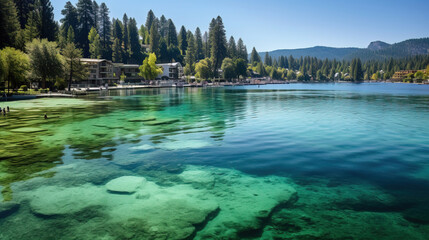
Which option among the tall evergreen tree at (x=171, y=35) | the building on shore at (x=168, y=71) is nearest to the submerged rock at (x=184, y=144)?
the building on shore at (x=168, y=71)

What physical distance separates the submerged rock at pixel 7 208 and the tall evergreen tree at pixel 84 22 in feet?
482

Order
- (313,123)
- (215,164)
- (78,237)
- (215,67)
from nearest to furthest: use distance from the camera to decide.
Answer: (78,237) → (215,164) → (313,123) → (215,67)

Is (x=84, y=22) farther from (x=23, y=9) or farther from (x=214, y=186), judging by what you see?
Answer: (x=214, y=186)

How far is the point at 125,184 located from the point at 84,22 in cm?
15251

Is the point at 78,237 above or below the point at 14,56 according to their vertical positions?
below

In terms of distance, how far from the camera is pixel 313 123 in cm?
2680

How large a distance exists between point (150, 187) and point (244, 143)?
879 centimetres

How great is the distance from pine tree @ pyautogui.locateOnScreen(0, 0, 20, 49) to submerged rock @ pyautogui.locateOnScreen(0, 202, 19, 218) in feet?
248

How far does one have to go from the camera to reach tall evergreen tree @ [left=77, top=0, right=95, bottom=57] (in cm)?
13938

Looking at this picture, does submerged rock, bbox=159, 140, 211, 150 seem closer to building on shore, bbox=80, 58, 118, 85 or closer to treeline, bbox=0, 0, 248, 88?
treeline, bbox=0, 0, 248, 88

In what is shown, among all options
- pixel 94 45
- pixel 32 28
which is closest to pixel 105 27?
pixel 94 45

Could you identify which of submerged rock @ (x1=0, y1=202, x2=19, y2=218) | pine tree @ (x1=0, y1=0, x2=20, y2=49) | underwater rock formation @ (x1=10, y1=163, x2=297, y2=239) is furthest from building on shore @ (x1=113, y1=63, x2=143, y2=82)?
submerged rock @ (x1=0, y1=202, x2=19, y2=218)

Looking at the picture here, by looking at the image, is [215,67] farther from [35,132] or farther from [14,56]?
[35,132]

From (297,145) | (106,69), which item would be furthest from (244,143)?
(106,69)
